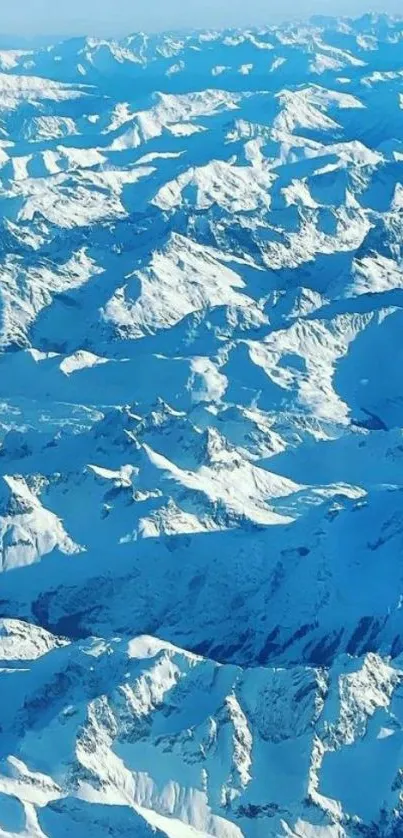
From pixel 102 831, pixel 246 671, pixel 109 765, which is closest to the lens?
pixel 102 831

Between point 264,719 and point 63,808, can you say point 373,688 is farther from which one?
point 63,808

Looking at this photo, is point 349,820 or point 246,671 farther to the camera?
point 246,671

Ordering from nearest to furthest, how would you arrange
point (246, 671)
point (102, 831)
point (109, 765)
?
point (102, 831) → point (109, 765) → point (246, 671)

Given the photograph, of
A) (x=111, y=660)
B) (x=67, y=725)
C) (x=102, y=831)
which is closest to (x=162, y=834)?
(x=102, y=831)

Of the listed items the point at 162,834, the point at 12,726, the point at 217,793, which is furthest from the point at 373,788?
the point at 12,726

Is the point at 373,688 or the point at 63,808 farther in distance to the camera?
the point at 373,688

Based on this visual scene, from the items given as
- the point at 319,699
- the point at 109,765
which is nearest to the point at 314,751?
the point at 319,699

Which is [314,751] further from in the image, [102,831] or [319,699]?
[102,831]
